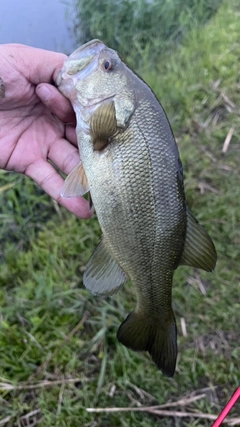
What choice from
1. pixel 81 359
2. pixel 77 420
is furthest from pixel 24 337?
pixel 77 420

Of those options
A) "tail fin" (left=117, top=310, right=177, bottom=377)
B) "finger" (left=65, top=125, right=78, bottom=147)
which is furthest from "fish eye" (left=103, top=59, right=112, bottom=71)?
"tail fin" (left=117, top=310, right=177, bottom=377)

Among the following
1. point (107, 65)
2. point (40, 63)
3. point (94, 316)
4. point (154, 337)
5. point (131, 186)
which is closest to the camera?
point (131, 186)

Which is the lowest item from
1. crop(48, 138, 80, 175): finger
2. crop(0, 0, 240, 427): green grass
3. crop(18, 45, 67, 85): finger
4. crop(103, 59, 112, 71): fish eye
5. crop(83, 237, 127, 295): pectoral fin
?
crop(0, 0, 240, 427): green grass

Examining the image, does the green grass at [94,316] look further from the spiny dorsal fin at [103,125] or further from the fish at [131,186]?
the spiny dorsal fin at [103,125]

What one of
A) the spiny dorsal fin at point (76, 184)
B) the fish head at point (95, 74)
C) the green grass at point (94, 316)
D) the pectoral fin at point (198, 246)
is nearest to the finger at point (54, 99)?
the fish head at point (95, 74)

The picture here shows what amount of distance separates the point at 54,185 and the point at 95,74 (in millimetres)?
623

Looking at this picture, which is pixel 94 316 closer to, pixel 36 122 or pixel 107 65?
pixel 36 122

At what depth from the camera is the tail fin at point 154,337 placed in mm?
1916

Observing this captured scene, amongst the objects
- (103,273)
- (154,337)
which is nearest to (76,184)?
(103,273)

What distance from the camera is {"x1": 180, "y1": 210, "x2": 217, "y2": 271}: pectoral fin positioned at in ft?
5.75

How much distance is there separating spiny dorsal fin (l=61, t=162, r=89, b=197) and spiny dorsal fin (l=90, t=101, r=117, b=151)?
0.49ft

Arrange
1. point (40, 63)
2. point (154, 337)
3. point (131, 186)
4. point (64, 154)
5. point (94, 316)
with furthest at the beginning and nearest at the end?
point (94, 316) → point (64, 154) → point (40, 63) → point (154, 337) → point (131, 186)

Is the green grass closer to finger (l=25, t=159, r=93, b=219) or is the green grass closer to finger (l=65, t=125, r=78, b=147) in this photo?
finger (l=25, t=159, r=93, b=219)

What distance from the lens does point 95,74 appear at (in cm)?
183
